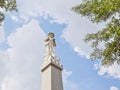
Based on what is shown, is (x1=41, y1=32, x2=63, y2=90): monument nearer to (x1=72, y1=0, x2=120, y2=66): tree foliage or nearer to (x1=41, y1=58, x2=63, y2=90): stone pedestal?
(x1=41, y1=58, x2=63, y2=90): stone pedestal

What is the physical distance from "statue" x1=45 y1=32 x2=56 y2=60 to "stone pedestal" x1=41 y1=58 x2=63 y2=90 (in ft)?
1.81

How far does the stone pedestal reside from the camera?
17.8 metres

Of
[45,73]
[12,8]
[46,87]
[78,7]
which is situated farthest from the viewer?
[45,73]

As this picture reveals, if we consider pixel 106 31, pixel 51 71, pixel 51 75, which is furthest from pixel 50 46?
pixel 106 31

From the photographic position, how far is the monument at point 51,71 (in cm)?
1789

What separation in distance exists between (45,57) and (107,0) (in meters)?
8.87

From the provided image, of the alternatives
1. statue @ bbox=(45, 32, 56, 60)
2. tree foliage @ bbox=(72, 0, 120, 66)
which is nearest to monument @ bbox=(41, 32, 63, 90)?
statue @ bbox=(45, 32, 56, 60)

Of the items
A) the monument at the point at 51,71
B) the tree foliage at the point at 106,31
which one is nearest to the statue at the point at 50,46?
the monument at the point at 51,71

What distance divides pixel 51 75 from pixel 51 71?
379mm

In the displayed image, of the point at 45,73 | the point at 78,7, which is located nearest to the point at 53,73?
the point at 45,73

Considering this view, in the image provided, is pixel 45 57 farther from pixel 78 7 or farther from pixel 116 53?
pixel 116 53

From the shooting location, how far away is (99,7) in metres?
A: 12.9

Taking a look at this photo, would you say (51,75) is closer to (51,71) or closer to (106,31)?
(51,71)

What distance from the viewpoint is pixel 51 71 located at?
734 inches
